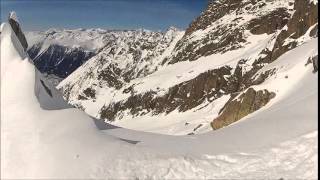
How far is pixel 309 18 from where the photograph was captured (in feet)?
327

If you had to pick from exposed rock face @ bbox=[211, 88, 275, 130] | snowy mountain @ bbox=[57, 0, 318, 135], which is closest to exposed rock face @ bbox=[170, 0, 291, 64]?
snowy mountain @ bbox=[57, 0, 318, 135]

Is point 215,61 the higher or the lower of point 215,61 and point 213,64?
the higher

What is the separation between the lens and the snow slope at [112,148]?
19.7 metres

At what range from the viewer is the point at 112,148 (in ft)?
69.9

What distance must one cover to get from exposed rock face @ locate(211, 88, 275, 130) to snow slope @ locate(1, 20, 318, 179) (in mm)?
33768

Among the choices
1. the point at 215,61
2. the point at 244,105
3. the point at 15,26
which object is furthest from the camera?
the point at 215,61

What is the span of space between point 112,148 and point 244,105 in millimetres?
41588

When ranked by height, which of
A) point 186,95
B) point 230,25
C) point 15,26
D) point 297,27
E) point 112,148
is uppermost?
point 230,25

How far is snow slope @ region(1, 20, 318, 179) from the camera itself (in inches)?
775

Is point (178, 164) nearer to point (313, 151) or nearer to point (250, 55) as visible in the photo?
point (313, 151)

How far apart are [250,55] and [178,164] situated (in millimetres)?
118257

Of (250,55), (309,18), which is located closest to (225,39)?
(250,55)

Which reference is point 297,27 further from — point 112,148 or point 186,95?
point 112,148

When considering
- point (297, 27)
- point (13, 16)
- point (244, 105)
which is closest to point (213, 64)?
point (297, 27)
